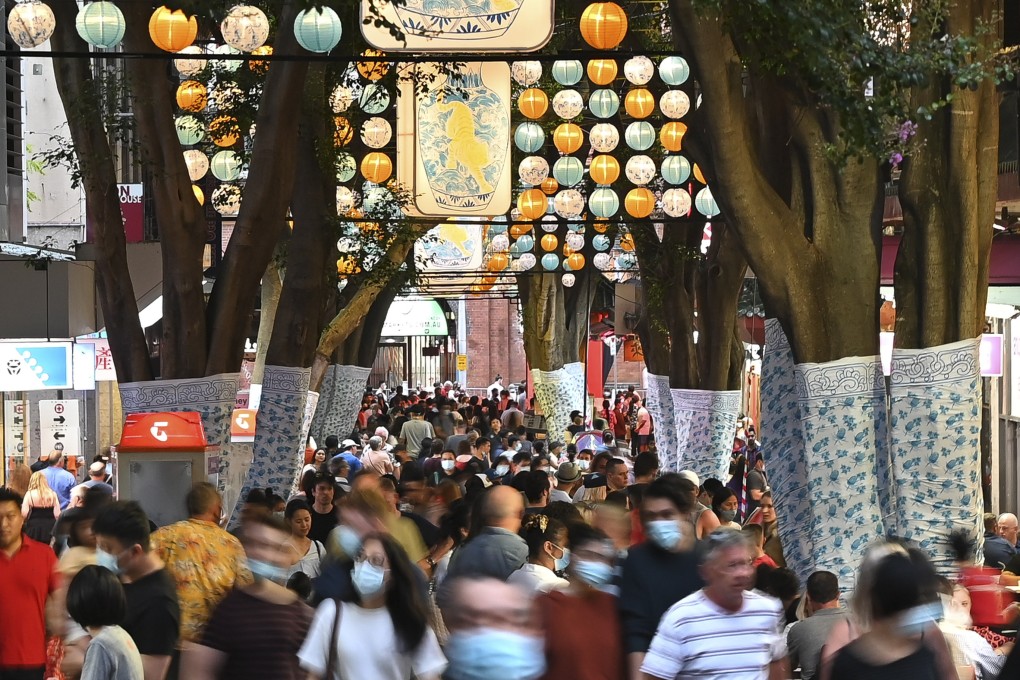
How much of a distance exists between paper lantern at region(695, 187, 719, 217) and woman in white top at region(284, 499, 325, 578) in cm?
910

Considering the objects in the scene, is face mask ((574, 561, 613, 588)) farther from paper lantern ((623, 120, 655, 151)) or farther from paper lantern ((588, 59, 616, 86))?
paper lantern ((623, 120, 655, 151))

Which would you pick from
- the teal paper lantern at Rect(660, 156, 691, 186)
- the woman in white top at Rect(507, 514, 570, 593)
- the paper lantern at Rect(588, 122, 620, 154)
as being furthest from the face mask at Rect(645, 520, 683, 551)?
the paper lantern at Rect(588, 122, 620, 154)

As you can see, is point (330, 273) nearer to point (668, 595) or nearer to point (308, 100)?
point (308, 100)

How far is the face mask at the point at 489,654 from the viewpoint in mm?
6262

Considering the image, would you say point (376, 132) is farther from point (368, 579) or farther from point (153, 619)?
point (368, 579)

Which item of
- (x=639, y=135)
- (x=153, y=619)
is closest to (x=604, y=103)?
(x=639, y=135)

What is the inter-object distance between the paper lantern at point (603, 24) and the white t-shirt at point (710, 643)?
10.6m

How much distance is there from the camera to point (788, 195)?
552 inches

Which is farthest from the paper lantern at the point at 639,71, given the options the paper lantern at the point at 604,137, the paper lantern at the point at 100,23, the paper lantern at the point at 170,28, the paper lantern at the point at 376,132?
the paper lantern at the point at 100,23

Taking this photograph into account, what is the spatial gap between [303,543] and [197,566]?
3328mm

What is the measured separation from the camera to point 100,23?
499 inches

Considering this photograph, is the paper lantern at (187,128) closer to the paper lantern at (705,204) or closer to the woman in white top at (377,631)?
the paper lantern at (705,204)

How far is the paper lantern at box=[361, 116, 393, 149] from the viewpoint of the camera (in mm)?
19125

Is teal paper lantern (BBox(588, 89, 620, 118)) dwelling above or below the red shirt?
above
